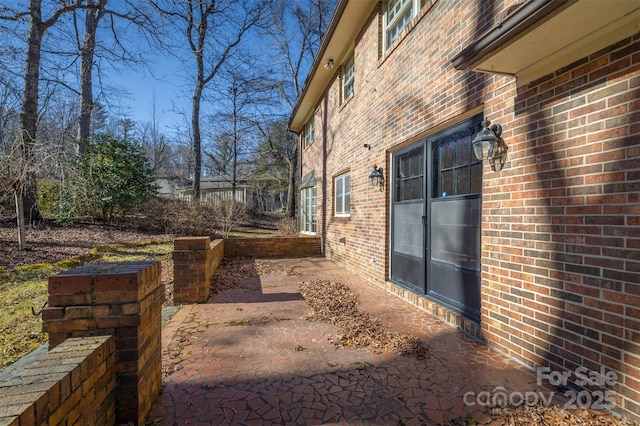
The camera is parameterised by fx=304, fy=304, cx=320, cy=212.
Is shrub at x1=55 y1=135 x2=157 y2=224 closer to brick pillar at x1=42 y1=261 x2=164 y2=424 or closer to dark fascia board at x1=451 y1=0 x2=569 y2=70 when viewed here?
brick pillar at x1=42 y1=261 x2=164 y2=424

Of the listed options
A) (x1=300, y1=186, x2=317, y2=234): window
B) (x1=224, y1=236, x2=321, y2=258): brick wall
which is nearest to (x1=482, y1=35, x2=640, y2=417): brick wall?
(x1=224, y1=236, x2=321, y2=258): brick wall

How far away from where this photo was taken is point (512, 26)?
6.98 feet

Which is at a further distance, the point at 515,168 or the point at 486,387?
the point at 515,168

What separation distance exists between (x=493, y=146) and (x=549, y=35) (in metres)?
0.99

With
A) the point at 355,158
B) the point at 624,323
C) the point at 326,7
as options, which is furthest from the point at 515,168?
the point at 326,7

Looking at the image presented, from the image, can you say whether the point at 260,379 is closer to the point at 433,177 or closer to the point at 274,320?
the point at 274,320

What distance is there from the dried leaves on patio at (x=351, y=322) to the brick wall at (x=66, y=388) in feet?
6.49

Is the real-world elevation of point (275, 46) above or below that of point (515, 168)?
above

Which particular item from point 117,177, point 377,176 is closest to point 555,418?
point 377,176

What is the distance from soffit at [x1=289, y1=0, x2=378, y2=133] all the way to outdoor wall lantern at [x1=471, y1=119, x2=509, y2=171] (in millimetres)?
4157

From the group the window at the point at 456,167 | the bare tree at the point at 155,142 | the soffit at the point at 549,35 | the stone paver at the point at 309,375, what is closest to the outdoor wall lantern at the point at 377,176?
the window at the point at 456,167

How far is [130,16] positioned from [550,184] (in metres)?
12.1

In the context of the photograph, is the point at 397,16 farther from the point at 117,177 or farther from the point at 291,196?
the point at 291,196

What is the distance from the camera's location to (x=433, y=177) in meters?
4.17
